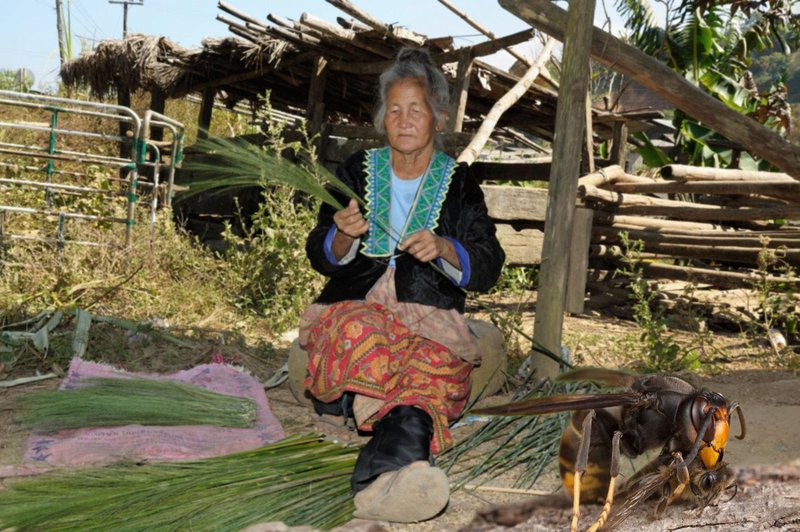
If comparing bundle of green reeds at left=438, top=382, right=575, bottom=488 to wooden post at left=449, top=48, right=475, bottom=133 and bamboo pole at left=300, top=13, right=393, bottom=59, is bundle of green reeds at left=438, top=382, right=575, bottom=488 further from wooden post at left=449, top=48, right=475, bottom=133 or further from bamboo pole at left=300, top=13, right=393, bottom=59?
bamboo pole at left=300, top=13, right=393, bottom=59

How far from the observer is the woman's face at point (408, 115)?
10.1ft

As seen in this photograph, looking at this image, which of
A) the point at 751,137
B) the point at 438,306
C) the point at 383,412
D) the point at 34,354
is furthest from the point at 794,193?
the point at 34,354

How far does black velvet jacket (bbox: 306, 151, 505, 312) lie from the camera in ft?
10.3

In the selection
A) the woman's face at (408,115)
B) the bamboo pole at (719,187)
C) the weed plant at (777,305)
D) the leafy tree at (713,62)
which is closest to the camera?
the woman's face at (408,115)

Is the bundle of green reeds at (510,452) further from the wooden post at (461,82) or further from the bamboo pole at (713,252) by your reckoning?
the wooden post at (461,82)

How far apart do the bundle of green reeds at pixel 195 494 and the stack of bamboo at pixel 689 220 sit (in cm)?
503

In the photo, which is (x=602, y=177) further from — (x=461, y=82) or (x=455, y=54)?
(x=455, y=54)

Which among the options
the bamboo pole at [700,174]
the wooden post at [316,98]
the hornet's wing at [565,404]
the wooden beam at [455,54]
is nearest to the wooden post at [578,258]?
the hornet's wing at [565,404]

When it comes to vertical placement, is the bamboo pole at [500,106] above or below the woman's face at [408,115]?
above

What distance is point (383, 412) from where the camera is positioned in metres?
2.82

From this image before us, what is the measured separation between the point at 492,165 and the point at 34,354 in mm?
5003

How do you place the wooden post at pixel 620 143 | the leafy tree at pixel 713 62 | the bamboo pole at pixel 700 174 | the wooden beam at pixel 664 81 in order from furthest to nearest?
the leafy tree at pixel 713 62, the wooden post at pixel 620 143, the bamboo pole at pixel 700 174, the wooden beam at pixel 664 81

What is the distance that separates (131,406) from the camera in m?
3.00

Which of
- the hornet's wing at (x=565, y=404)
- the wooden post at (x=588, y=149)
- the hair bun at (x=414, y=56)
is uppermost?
the wooden post at (x=588, y=149)
